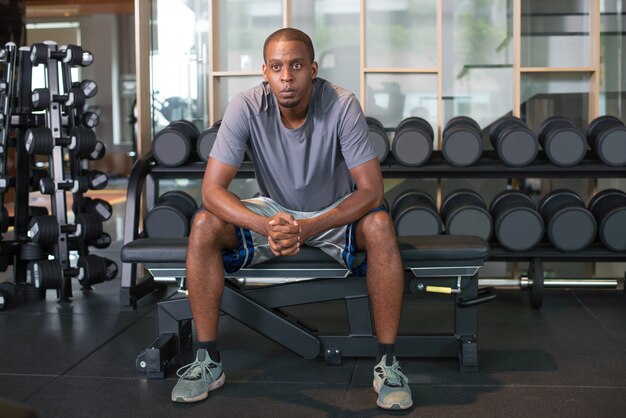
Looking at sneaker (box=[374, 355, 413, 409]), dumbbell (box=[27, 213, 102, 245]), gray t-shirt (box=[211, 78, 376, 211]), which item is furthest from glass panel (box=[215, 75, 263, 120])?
sneaker (box=[374, 355, 413, 409])

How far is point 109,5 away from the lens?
1016 cm

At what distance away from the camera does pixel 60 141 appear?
3.65 m

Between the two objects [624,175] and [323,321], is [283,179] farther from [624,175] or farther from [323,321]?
[624,175]

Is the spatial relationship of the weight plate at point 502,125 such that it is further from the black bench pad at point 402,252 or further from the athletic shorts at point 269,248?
the athletic shorts at point 269,248

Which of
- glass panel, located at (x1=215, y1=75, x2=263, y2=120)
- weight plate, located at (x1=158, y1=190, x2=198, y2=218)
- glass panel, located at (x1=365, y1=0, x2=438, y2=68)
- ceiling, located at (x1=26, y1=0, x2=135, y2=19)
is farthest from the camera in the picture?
ceiling, located at (x1=26, y1=0, x2=135, y2=19)

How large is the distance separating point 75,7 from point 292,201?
858 centimetres

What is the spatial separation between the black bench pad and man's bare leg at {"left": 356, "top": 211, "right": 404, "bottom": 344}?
0.62 feet

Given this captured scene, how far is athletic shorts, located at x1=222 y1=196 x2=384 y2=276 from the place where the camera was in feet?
8.39

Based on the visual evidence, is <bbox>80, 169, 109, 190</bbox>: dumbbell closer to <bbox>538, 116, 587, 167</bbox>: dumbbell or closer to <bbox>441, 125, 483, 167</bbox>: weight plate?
<bbox>441, 125, 483, 167</bbox>: weight plate

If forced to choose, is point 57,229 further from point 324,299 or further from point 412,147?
point 412,147

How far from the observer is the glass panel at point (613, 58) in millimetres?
3992

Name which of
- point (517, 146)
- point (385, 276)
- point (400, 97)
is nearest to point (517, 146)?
point (517, 146)

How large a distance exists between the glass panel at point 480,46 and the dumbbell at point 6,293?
93.1 inches

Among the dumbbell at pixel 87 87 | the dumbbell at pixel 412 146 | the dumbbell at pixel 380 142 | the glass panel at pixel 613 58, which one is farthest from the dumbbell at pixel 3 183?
the glass panel at pixel 613 58
